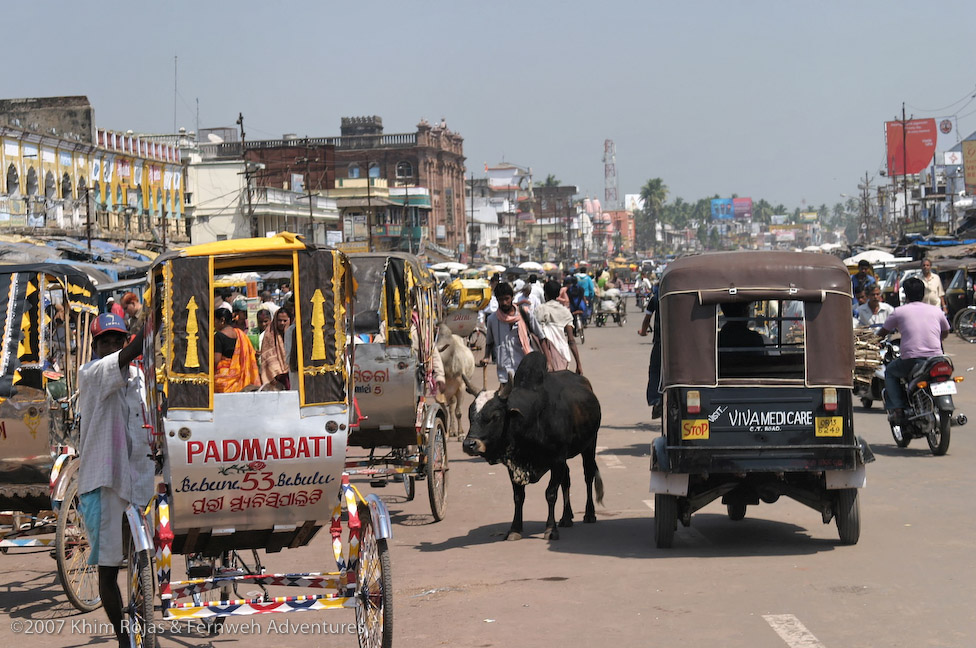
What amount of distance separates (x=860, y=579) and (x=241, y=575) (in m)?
3.95

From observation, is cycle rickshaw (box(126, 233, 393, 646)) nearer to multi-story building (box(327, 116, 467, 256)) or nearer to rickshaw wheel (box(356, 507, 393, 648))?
rickshaw wheel (box(356, 507, 393, 648))

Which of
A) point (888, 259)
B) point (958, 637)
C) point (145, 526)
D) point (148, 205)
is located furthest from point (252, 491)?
point (148, 205)

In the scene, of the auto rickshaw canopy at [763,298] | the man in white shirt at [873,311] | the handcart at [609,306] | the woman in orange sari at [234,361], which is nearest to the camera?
the woman in orange sari at [234,361]

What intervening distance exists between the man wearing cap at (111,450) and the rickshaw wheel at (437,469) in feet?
13.5

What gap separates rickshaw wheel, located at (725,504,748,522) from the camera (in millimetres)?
9930

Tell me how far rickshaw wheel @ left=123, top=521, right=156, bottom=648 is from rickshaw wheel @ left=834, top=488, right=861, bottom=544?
5.07 meters

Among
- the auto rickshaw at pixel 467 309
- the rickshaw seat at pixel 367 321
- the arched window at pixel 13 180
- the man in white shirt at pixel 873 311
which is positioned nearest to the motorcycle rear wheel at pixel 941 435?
the man in white shirt at pixel 873 311

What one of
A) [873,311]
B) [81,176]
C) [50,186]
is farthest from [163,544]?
[81,176]

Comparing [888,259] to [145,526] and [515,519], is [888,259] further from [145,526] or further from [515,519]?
[145,526]

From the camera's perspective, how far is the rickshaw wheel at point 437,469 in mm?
10484

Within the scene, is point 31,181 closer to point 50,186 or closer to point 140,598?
point 50,186

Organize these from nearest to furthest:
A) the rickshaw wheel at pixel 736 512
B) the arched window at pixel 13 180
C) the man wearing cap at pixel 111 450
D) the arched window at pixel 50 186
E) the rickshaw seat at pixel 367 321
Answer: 1. the man wearing cap at pixel 111 450
2. the rickshaw wheel at pixel 736 512
3. the rickshaw seat at pixel 367 321
4. the arched window at pixel 13 180
5. the arched window at pixel 50 186

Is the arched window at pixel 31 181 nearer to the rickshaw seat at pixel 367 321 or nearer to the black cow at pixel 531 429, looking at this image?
the rickshaw seat at pixel 367 321

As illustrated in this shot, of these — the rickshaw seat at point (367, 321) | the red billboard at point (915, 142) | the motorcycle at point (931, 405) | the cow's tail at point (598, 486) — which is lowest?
A: the cow's tail at point (598, 486)
